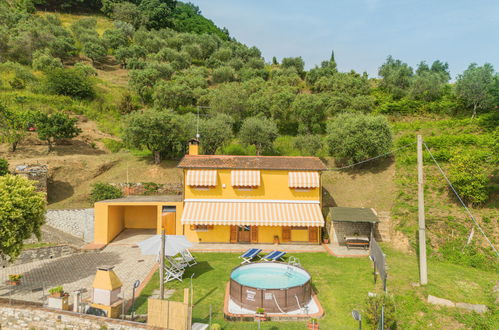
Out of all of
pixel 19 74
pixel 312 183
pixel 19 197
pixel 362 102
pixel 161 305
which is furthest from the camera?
pixel 19 74

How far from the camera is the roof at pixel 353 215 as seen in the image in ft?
62.3

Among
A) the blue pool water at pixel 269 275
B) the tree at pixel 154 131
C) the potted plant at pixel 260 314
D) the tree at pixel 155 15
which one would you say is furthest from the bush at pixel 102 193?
the tree at pixel 155 15

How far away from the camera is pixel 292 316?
11.0 metres

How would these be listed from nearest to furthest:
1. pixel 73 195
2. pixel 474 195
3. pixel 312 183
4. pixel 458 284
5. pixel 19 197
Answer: pixel 19 197 < pixel 458 284 < pixel 474 195 < pixel 312 183 < pixel 73 195

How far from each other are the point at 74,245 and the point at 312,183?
17.6 meters

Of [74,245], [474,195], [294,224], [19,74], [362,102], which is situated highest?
[19,74]

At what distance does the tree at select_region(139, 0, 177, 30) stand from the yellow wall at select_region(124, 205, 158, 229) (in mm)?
82367

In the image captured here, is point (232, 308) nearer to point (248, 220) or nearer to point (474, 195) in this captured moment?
point (248, 220)

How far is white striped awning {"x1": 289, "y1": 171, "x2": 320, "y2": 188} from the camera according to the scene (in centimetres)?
2111

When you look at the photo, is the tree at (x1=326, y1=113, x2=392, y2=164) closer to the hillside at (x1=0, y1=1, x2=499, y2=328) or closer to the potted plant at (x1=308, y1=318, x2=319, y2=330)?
the hillside at (x1=0, y1=1, x2=499, y2=328)

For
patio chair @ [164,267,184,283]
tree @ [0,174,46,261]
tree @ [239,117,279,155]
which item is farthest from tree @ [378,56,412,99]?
tree @ [0,174,46,261]

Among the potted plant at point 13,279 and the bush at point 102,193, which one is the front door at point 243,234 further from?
the potted plant at point 13,279

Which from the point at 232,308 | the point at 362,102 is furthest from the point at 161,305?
the point at 362,102

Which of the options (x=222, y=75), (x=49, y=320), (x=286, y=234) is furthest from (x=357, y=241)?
(x=222, y=75)
